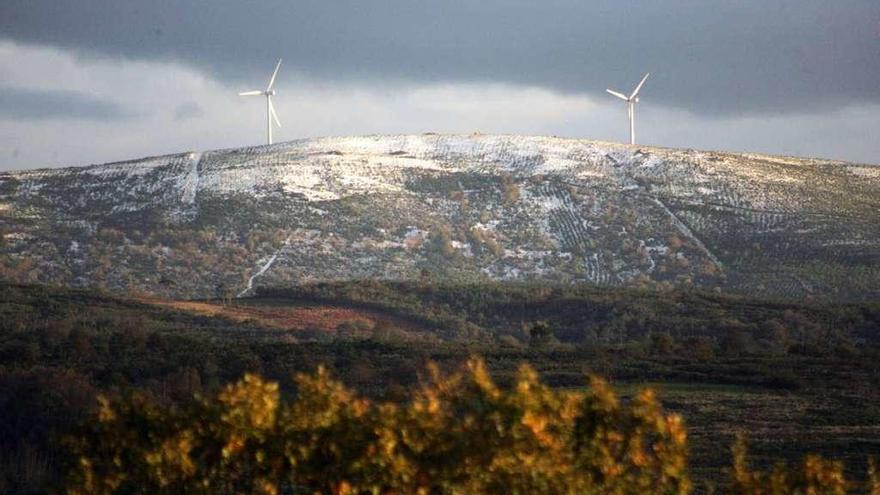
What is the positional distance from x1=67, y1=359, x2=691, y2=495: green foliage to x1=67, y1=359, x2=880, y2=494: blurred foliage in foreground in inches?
0.7

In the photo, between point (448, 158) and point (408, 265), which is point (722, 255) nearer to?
point (408, 265)

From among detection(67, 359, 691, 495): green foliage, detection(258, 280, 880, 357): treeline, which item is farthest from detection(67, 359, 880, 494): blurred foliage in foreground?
detection(258, 280, 880, 357): treeline

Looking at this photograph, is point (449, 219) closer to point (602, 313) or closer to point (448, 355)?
point (602, 313)

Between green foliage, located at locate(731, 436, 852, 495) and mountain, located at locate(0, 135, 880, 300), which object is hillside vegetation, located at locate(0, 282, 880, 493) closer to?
green foliage, located at locate(731, 436, 852, 495)

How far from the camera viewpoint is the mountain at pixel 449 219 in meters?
90.8

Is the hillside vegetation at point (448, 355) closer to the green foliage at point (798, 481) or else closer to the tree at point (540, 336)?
the tree at point (540, 336)

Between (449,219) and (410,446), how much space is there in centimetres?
8585

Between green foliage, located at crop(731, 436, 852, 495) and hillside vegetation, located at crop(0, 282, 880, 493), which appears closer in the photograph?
green foliage, located at crop(731, 436, 852, 495)

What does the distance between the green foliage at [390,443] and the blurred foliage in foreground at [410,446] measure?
2 cm

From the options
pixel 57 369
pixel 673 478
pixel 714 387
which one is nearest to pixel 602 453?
pixel 673 478

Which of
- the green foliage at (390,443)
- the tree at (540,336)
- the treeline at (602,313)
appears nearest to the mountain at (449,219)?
the treeline at (602,313)

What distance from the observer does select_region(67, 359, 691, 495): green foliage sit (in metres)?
16.5

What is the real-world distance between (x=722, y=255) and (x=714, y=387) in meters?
49.3

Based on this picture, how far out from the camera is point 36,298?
7088 cm
